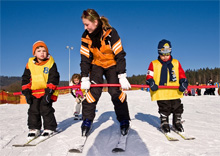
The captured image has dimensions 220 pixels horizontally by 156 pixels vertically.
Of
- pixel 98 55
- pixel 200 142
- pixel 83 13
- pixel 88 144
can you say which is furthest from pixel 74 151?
pixel 83 13

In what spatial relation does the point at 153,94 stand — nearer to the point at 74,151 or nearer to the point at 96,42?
the point at 96,42

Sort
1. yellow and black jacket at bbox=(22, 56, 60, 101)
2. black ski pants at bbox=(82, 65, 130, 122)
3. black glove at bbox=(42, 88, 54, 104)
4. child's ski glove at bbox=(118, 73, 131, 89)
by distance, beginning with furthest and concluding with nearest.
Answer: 1. yellow and black jacket at bbox=(22, 56, 60, 101)
2. black glove at bbox=(42, 88, 54, 104)
3. black ski pants at bbox=(82, 65, 130, 122)
4. child's ski glove at bbox=(118, 73, 131, 89)

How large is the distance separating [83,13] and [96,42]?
54 cm

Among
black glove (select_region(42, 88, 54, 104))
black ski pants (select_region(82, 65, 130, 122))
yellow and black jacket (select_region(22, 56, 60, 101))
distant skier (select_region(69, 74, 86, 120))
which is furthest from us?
distant skier (select_region(69, 74, 86, 120))

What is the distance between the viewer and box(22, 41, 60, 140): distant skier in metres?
3.62

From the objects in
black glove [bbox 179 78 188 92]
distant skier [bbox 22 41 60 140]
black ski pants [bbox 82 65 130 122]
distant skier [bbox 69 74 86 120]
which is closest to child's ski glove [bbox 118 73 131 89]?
black ski pants [bbox 82 65 130 122]

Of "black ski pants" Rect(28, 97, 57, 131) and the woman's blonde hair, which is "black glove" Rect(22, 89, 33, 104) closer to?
"black ski pants" Rect(28, 97, 57, 131)

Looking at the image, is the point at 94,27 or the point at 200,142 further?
the point at 94,27

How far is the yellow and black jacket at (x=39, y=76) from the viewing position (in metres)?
3.67

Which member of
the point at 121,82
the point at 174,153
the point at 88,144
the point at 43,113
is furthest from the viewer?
the point at 43,113

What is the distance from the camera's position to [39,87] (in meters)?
3.69

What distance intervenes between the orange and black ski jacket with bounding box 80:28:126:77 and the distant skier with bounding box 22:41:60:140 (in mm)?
661

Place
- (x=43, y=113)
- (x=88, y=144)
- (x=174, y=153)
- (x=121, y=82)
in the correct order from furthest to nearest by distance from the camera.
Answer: (x=43, y=113) < (x=121, y=82) < (x=88, y=144) < (x=174, y=153)

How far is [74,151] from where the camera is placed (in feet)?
9.19
